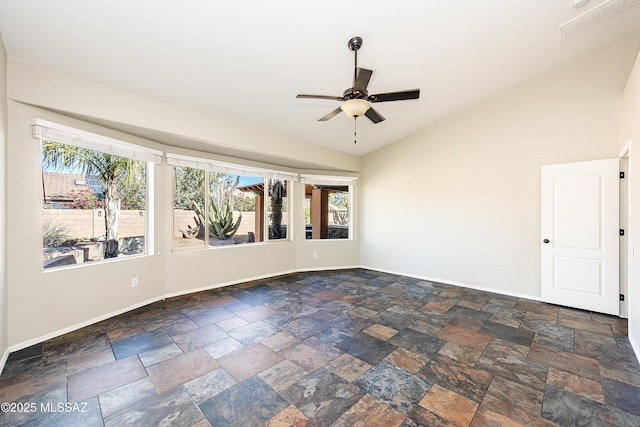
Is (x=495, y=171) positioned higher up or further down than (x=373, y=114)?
further down

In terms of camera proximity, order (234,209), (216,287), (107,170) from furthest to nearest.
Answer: (234,209)
(216,287)
(107,170)

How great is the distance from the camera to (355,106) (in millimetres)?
2541

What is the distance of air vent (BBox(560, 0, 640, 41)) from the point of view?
274cm

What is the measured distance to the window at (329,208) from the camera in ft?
20.2

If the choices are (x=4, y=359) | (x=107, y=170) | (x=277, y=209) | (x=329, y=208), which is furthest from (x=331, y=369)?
(x=329, y=208)

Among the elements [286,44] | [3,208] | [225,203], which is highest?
[286,44]

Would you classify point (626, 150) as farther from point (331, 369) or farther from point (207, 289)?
point (207, 289)

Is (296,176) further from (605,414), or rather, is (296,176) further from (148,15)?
(605,414)

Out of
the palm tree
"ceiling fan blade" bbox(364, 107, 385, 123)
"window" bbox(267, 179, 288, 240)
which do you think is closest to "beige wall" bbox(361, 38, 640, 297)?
"window" bbox(267, 179, 288, 240)

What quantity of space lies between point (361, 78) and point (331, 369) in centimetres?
256

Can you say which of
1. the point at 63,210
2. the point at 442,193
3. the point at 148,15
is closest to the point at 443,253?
the point at 442,193

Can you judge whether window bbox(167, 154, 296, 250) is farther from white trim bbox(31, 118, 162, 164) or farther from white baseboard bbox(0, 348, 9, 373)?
white baseboard bbox(0, 348, 9, 373)

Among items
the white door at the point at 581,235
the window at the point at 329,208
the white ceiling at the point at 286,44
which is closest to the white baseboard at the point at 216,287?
the white door at the point at 581,235

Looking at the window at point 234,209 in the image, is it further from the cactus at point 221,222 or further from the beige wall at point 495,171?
the beige wall at point 495,171
